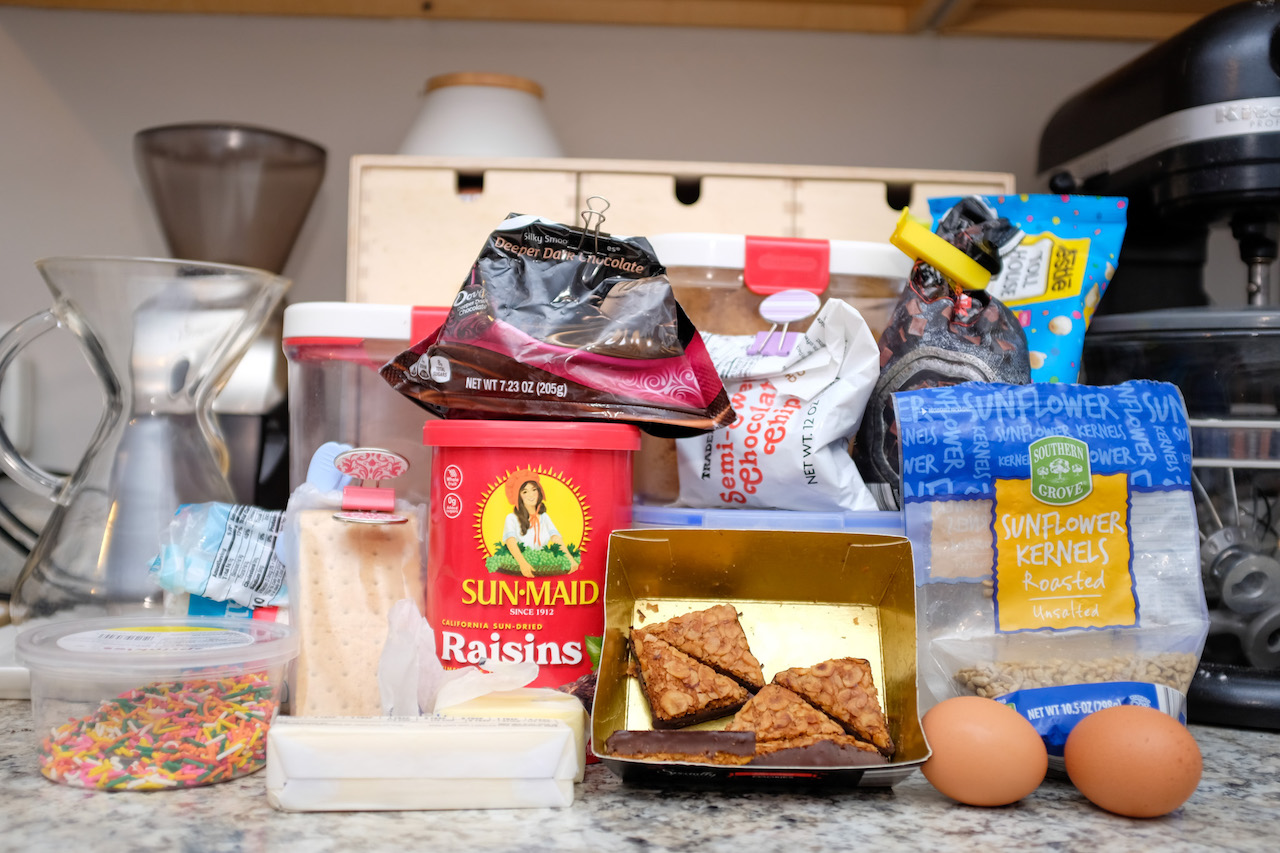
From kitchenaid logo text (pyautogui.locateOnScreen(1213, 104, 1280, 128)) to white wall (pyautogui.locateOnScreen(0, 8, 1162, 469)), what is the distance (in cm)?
47

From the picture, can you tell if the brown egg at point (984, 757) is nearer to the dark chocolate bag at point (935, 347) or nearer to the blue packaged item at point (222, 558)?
the dark chocolate bag at point (935, 347)

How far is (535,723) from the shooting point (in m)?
0.56

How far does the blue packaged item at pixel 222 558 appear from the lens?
745 mm

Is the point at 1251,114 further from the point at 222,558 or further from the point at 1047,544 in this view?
the point at 222,558

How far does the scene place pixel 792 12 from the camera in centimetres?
130

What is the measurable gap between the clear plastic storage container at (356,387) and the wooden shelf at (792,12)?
610 mm

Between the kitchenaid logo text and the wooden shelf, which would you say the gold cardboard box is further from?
the wooden shelf

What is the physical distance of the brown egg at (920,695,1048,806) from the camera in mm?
554

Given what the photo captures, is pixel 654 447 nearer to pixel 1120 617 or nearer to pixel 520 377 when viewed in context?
pixel 520 377

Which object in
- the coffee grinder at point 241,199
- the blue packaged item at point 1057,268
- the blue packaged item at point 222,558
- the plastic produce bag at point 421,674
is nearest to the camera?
the plastic produce bag at point 421,674

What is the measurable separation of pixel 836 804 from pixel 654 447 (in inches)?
14.4

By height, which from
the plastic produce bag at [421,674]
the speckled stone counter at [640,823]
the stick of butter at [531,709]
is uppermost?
the plastic produce bag at [421,674]

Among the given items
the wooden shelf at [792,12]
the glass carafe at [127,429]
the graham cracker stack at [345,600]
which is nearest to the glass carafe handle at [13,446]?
the glass carafe at [127,429]

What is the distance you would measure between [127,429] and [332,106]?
2.08 ft
